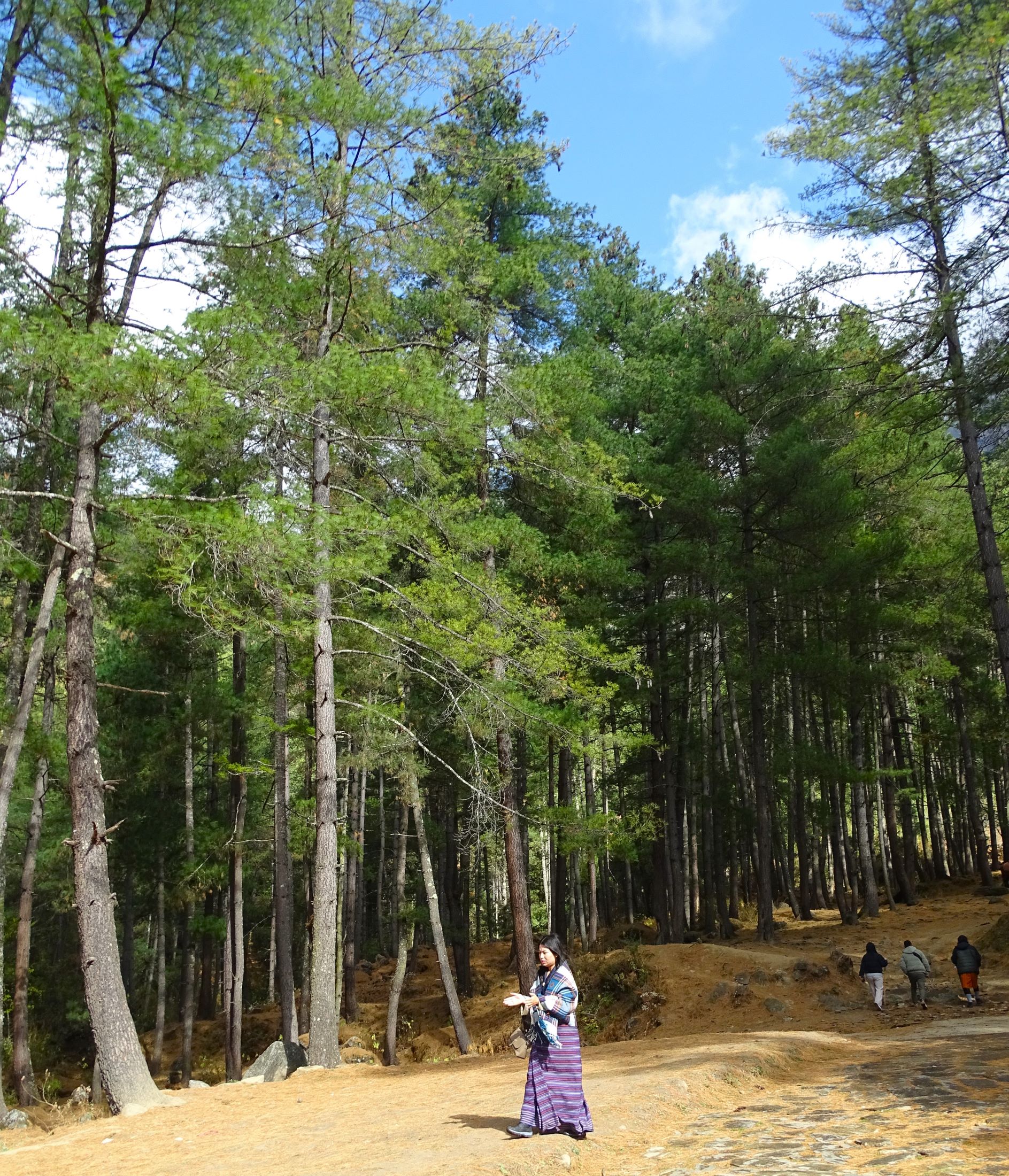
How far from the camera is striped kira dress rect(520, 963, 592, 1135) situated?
5867 mm

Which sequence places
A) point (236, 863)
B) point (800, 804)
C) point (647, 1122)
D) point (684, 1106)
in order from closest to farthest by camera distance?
point (647, 1122), point (684, 1106), point (236, 863), point (800, 804)

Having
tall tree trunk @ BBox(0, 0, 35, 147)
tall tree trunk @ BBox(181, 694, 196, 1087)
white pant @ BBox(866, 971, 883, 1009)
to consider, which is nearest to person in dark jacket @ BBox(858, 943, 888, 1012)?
white pant @ BBox(866, 971, 883, 1009)

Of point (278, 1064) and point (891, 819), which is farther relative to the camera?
point (891, 819)

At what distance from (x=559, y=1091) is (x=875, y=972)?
9.30 metres

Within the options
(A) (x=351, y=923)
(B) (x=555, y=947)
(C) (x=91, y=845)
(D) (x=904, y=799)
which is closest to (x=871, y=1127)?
(B) (x=555, y=947)

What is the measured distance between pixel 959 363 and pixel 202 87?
10.2 meters

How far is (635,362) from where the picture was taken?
19.9 metres

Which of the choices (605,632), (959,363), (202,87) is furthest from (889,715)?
(202,87)

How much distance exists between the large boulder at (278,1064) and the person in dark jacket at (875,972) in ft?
27.2

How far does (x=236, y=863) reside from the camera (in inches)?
715

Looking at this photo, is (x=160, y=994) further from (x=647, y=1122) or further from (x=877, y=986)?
(x=647, y=1122)

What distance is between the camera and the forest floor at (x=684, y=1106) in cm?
537

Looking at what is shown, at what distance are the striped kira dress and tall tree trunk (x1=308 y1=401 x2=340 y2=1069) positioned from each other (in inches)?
205

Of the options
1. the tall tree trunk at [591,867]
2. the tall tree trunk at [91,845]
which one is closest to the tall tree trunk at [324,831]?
the tall tree trunk at [91,845]
